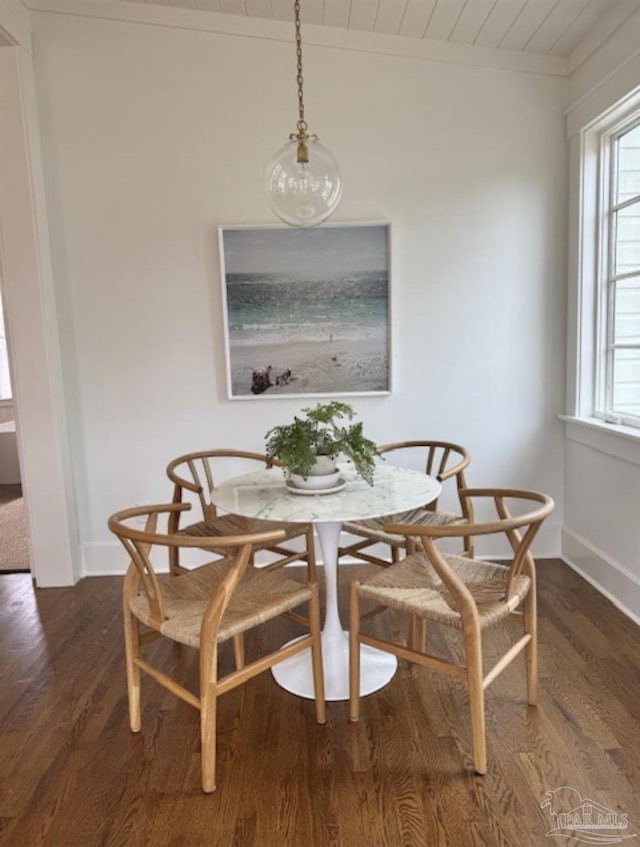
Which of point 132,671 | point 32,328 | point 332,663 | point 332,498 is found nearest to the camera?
Answer: point 132,671

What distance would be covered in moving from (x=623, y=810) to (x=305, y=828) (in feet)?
2.77

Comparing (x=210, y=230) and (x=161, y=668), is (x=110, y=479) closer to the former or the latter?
(x=161, y=668)

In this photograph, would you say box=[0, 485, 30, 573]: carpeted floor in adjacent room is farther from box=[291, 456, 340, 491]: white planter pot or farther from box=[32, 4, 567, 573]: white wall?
box=[291, 456, 340, 491]: white planter pot

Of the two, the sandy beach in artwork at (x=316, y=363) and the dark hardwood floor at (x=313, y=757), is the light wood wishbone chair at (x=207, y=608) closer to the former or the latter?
the dark hardwood floor at (x=313, y=757)

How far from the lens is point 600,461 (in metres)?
2.79

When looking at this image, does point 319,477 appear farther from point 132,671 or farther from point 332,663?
point 132,671

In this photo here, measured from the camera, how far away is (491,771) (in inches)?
64.7

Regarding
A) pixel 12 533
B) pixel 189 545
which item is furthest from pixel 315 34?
pixel 12 533

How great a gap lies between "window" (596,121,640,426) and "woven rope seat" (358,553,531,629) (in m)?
1.25

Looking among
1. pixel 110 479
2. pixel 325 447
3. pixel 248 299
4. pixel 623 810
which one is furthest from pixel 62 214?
pixel 623 810

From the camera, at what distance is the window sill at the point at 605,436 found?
2.49m

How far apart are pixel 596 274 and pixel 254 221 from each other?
5.87 feet

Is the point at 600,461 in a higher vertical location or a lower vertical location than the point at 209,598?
higher

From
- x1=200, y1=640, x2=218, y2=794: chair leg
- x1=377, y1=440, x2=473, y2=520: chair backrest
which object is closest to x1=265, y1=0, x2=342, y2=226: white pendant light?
x1=377, y1=440, x2=473, y2=520: chair backrest
